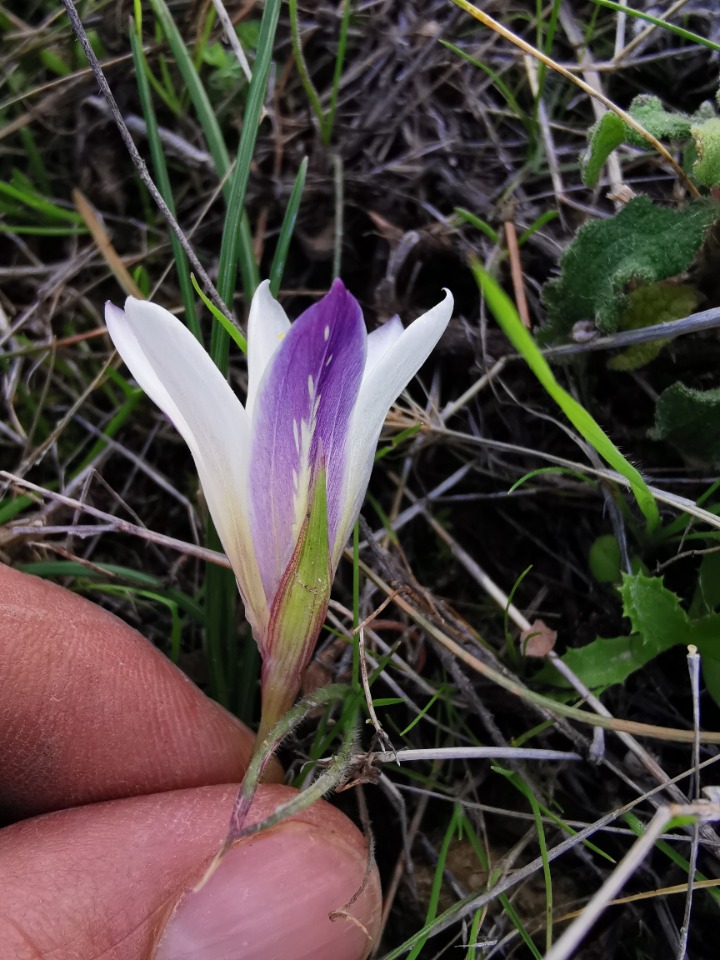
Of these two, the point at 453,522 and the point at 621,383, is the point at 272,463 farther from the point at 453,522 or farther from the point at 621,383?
the point at 621,383

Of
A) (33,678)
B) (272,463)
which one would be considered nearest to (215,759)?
(33,678)

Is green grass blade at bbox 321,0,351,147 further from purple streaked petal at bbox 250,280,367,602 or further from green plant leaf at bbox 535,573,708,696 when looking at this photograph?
green plant leaf at bbox 535,573,708,696

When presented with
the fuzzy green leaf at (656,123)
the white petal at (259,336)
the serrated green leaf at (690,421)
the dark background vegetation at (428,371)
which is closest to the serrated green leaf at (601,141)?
the fuzzy green leaf at (656,123)

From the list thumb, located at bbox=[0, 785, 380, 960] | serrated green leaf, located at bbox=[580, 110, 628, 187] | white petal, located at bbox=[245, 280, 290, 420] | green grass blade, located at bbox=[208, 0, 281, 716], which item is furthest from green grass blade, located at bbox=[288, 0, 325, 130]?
thumb, located at bbox=[0, 785, 380, 960]

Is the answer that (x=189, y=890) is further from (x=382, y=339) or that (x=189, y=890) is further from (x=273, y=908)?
(x=382, y=339)

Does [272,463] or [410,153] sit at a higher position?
[410,153]

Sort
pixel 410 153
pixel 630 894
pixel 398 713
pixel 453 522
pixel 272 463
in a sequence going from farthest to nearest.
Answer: pixel 410 153, pixel 453 522, pixel 398 713, pixel 630 894, pixel 272 463

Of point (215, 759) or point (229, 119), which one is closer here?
point (215, 759)
